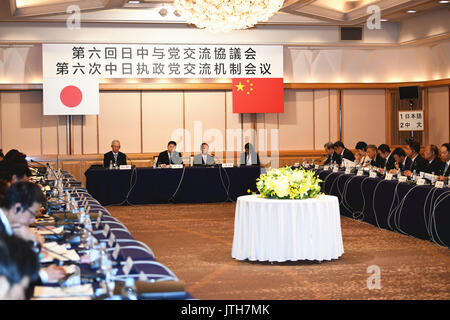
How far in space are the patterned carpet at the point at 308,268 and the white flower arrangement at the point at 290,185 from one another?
0.64m

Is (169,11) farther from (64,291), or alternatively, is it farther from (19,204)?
(64,291)

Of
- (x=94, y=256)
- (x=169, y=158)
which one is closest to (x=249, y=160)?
(x=169, y=158)

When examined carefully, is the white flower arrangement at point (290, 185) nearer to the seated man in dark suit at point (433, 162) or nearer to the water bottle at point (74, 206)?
the water bottle at point (74, 206)

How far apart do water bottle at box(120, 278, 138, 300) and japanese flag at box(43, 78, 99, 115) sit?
982 centimetres

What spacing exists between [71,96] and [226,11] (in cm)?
513

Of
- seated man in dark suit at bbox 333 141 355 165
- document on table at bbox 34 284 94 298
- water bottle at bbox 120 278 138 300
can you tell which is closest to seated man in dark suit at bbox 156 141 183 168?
seated man in dark suit at bbox 333 141 355 165

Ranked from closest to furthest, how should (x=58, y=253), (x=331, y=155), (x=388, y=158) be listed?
1. (x=58, y=253)
2. (x=388, y=158)
3. (x=331, y=155)

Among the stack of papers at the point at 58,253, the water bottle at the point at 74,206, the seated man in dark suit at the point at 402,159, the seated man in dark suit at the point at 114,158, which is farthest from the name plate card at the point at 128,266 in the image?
the seated man in dark suit at the point at 114,158

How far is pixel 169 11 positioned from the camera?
12.3 metres

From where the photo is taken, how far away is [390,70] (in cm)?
1384

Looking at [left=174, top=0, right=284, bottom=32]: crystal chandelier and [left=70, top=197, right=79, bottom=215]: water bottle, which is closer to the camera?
[left=70, top=197, right=79, bottom=215]: water bottle

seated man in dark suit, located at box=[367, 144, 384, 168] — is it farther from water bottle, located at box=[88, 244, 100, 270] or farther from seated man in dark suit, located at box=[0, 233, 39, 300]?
seated man in dark suit, located at box=[0, 233, 39, 300]

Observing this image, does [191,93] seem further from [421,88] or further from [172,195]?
[421,88]

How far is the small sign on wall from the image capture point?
1294 centimetres
